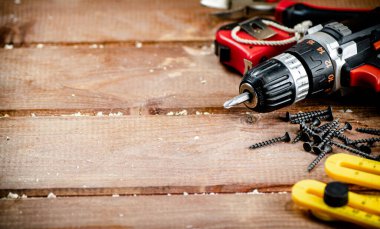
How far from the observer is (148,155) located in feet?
3.38

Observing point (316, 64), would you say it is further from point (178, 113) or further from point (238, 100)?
point (178, 113)

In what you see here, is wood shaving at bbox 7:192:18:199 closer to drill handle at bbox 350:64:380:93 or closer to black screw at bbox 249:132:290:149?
black screw at bbox 249:132:290:149

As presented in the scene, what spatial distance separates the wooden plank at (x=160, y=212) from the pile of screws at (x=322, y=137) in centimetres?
13

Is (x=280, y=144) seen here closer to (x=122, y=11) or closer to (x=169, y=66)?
(x=169, y=66)

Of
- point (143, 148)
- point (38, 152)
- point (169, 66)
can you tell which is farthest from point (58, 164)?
point (169, 66)

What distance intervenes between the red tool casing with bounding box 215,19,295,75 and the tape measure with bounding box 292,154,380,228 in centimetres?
32

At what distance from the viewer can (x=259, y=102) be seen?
106 cm

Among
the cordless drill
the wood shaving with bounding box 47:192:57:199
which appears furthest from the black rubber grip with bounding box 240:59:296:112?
the wood shaving with bounding box 47:192:57:199

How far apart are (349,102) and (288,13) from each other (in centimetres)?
28

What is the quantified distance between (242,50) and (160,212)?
1.44 ft

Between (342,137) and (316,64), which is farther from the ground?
(316,64)

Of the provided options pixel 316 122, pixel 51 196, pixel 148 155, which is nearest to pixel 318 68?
pixel 316 122

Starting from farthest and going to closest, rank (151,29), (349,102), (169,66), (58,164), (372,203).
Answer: (151,29) → (169,66) → (349,102) → (58,164) → (372,203)

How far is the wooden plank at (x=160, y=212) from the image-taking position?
2.94 feet
